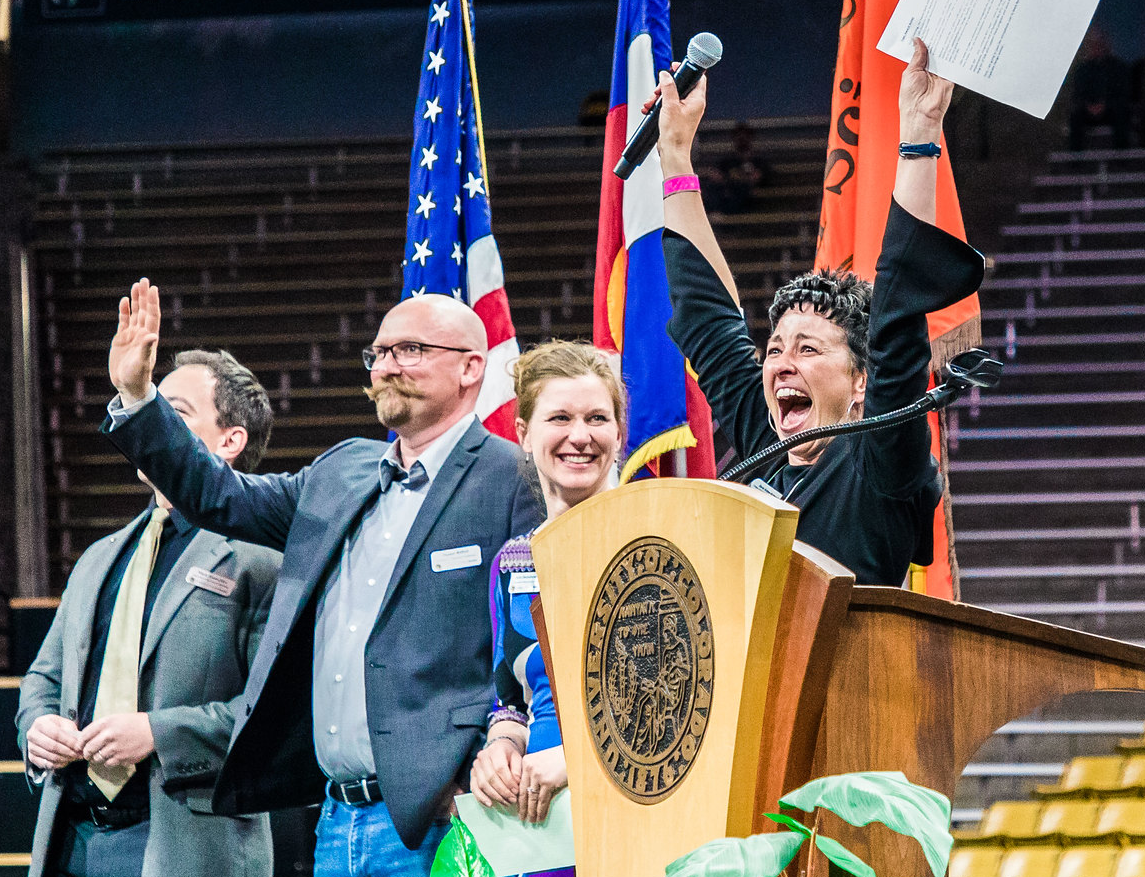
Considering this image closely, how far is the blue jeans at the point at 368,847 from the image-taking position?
1.88m

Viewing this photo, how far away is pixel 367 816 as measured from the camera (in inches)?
75.8

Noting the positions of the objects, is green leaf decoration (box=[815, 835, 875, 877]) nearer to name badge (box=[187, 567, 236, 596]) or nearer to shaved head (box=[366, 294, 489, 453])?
shaved head (box=[366, 294, 489, 453])

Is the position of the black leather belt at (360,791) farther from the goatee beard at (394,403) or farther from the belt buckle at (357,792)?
the goatee beard at (394,403)

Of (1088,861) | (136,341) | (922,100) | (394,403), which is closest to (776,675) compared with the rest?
(922,100)

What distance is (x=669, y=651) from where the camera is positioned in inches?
41.1

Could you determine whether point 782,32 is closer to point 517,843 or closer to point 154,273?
point 154,273

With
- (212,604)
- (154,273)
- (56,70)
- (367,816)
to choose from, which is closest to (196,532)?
(212,604)

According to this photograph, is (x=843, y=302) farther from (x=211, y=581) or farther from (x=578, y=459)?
(x=211, y=581)

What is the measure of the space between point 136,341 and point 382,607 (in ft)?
1.68

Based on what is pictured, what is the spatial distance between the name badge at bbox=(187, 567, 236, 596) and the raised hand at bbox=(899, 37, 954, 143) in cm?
146

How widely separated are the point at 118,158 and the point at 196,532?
702 cm

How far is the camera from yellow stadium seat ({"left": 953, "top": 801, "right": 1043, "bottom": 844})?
375 cm

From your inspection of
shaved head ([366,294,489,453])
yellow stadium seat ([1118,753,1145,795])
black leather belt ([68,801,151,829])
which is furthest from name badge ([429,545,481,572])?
yellow stadium seat ([1118,753,1145,795])

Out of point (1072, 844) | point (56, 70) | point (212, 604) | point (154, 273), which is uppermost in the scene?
point (56, 70)
